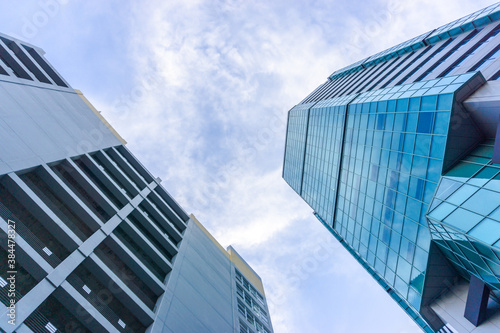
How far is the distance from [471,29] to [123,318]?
3698 cm

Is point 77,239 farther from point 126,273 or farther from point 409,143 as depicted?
point 409,143

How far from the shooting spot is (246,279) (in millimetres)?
38844

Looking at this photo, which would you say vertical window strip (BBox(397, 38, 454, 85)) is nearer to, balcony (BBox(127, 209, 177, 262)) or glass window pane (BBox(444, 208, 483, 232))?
glass window pane (BBox(444, 208, 483, 232))

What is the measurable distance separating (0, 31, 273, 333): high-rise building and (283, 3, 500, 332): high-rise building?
1528 cm

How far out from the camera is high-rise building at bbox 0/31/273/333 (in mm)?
11938

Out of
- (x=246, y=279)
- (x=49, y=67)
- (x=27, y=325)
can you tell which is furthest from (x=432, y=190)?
(x=49, y=67)

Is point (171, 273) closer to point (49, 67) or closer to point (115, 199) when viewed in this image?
point (115, 199)

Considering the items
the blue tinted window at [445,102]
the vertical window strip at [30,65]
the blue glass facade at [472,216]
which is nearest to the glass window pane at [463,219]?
the blue glass facade at [472,216]

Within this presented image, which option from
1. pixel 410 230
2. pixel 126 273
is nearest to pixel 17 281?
pixel 126 273

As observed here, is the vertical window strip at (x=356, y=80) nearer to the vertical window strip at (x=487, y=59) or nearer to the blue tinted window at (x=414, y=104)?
the vertical window strip at (x=487, y=59)

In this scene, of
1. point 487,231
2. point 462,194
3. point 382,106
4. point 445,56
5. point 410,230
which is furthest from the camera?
point 445,56

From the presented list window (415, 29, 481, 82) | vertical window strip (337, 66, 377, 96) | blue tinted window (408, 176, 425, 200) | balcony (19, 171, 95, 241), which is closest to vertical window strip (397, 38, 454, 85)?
window (415, 29, 481, 82)

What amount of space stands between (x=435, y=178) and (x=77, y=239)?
73.6ft

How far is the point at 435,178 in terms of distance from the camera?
59.0 ft
